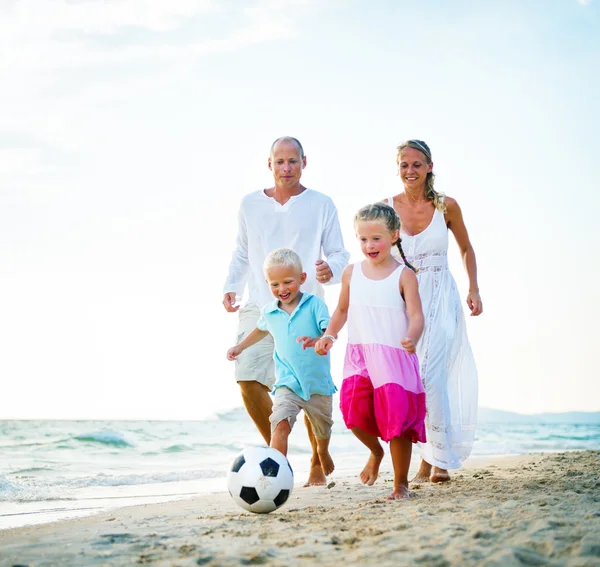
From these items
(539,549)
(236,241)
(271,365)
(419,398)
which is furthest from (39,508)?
(539,549)

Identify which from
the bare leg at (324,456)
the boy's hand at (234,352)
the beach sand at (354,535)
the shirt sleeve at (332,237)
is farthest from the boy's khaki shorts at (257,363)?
the beach sand at (354,535)

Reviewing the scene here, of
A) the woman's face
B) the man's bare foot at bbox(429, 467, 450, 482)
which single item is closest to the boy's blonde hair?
the woman's face

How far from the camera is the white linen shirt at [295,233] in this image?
19.5 feet

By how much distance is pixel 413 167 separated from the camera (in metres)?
5.79

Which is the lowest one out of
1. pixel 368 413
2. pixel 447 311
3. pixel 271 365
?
pixel 368 413

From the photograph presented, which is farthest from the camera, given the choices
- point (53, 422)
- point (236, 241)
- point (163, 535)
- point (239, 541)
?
point (53, 422)

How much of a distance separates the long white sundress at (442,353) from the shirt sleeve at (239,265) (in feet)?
4.26

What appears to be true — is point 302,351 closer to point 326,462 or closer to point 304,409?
point 304,409

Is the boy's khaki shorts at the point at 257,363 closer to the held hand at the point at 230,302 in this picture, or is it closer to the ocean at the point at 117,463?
the held hand at the point at 230,302

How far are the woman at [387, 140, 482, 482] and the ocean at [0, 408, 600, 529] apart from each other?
2.45m

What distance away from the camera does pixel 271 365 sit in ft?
19.4

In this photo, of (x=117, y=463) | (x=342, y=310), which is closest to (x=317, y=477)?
(x=342, y=310)

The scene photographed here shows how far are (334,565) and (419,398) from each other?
79.5 inches

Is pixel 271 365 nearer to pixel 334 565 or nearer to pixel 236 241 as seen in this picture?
pixel 236 241
